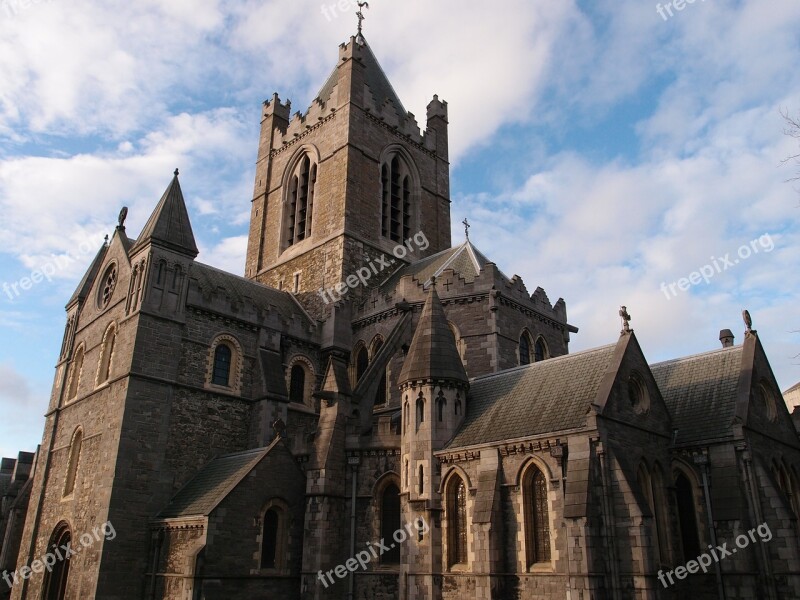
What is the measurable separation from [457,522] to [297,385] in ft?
34.6

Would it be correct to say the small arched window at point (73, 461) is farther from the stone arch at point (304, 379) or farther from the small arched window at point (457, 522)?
the small arched window at point (457, 522)

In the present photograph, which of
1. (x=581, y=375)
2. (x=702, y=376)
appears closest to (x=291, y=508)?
(x=581, y=375)

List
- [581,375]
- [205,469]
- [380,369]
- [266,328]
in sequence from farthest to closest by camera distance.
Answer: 1. [266,328]
2. [380,369]
3. [205,469]
4. [581,375]

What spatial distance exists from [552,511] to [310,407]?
40.8ft

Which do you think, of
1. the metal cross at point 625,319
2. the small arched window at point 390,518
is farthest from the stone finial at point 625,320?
the small arched window at point 390,518

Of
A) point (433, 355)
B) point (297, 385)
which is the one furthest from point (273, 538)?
point (297, 385)

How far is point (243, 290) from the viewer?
30.2 metres

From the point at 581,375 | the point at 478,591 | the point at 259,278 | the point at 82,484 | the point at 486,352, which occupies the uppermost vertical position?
the point at 259,278

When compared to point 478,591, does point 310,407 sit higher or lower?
higher

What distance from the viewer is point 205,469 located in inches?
912

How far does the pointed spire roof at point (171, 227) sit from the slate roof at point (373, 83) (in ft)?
45.9

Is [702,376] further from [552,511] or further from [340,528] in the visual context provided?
[340,528]

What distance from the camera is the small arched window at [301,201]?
3628 cm

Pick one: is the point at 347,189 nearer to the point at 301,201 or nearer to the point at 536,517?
the point at 301,201
